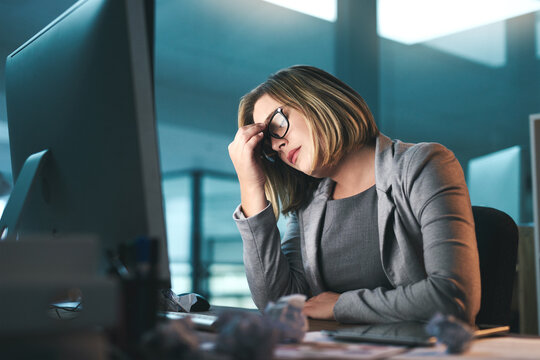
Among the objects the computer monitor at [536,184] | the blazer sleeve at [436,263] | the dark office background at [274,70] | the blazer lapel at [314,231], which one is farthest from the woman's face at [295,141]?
the dark office background at [274,70]

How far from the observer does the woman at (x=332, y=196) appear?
1139 millimetres

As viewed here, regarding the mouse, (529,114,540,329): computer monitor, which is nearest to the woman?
the mouse

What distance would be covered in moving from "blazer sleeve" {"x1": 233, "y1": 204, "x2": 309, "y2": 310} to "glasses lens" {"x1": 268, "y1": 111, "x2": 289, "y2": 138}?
205 mm

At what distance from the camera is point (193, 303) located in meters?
1.15

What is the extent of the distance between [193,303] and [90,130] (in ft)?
1.72

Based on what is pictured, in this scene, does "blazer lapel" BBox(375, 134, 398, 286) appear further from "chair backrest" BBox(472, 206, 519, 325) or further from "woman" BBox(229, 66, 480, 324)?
"chair backrest" BBox(472, 206, 519, 325)

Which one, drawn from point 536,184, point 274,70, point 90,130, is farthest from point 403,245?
point 274,70

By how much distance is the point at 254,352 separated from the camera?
50 centimetres

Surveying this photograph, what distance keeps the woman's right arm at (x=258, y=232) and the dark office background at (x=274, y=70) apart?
3149mm

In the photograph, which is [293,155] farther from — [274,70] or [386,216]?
[274,70]

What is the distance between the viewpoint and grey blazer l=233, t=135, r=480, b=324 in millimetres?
952

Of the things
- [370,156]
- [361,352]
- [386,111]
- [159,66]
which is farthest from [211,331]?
[386,111]

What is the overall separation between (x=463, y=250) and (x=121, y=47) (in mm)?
734

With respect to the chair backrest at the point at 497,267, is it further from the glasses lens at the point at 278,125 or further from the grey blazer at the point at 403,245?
the glasses lens at the point at 278,125
